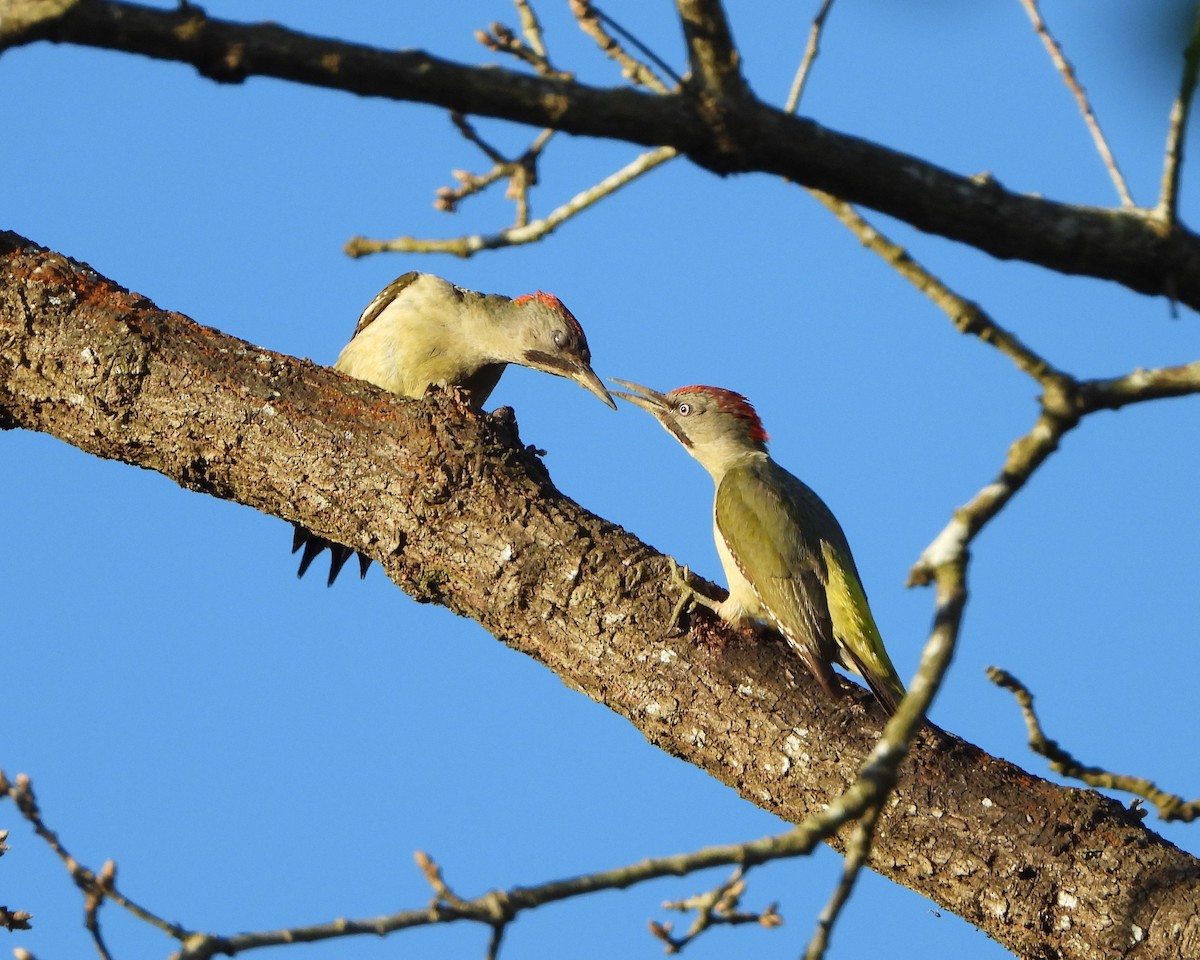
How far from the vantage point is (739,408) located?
7824 millimetres

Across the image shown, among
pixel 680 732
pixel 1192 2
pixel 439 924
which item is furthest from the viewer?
pixel 680 732

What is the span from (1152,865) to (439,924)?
8.99ft

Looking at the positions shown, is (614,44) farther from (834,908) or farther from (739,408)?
(739,408)

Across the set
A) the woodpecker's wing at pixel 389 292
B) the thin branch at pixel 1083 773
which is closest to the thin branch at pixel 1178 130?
the thin branch at pixel 1083 773

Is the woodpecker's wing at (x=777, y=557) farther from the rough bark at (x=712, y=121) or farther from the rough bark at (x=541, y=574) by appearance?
the rough bark at (x=712, y=121)

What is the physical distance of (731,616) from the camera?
5.18m

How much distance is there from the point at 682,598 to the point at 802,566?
5.13ft

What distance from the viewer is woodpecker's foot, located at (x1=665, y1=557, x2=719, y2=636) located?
4805mm

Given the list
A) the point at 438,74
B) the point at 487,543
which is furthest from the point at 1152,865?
Result: the point at 438,74

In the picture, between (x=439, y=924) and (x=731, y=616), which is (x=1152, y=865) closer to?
(x=731, y=616)

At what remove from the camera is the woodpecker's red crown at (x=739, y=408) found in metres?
7.82

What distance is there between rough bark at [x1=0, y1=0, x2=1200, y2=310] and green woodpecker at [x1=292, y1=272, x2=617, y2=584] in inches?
186

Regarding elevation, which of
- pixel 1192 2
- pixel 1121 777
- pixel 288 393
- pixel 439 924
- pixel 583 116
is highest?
pixel 288 393

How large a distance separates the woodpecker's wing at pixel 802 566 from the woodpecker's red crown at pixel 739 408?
1.91 feet
